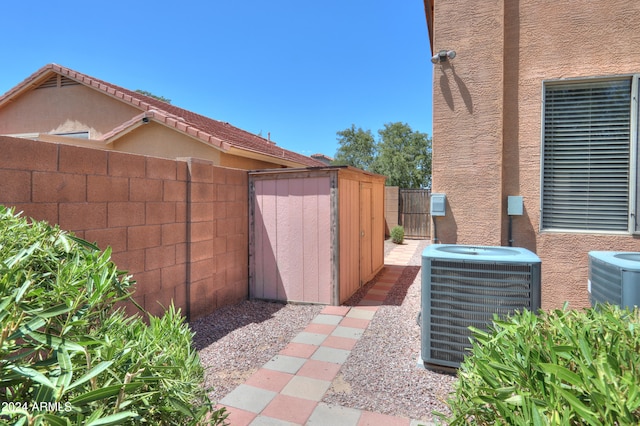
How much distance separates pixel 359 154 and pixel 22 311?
33.6 metres

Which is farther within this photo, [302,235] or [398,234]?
[398,234]

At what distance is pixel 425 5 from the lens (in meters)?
5.49

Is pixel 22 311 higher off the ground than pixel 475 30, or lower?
lower

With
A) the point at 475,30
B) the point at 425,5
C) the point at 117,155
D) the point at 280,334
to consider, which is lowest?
the point at 280,334

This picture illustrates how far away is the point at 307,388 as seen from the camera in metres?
Answer: 3.40

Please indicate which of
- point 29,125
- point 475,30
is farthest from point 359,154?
point 475,30

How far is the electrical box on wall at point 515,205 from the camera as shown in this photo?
13.8ft

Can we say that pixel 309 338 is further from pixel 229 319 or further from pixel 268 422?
pixel 268 422

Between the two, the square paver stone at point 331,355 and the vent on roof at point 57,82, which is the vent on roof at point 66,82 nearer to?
the vent on roof at point 57,82

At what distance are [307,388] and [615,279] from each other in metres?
2.99

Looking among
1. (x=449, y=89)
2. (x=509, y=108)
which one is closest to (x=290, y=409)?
(x=449, y=89)

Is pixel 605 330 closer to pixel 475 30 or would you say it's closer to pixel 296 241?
pixel 475 30

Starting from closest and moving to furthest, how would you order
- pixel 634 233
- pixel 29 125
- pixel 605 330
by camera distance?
pixel 605 330 < pixel 634 233 < pixel 29 125

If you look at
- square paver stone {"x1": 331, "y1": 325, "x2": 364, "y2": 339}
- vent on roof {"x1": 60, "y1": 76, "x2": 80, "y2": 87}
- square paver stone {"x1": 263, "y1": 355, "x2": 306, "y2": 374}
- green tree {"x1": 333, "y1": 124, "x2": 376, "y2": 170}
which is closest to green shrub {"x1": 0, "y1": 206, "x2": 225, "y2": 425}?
square paver stone {"x1": 263, "y1": 355, "x2": 306, "y2": 374}
